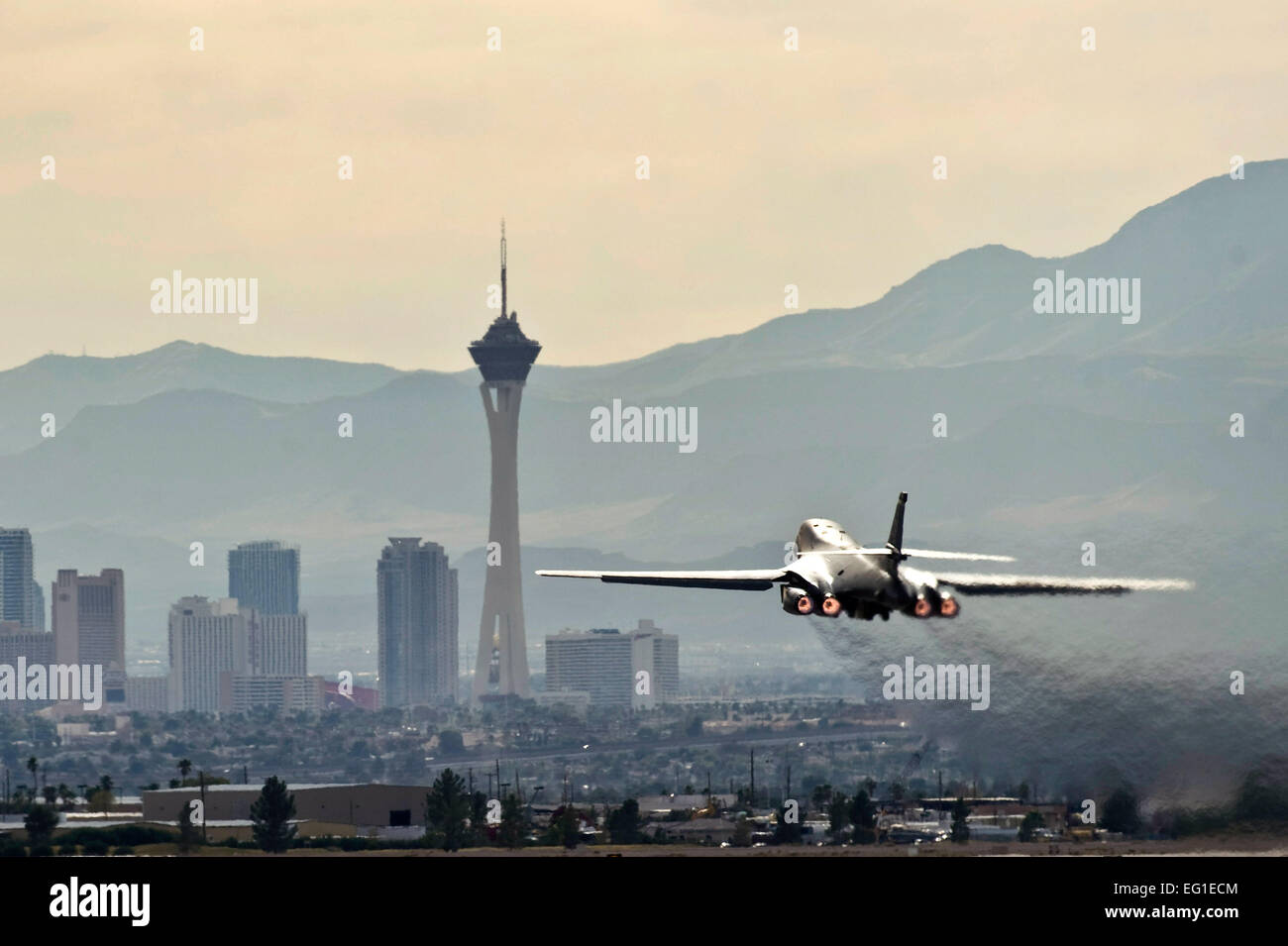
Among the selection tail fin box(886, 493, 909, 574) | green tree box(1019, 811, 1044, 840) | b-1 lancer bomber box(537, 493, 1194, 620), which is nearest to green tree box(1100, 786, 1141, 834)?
green tree box(1019, 811, 1044, 840)

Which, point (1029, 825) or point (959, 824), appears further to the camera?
point (959, 824)

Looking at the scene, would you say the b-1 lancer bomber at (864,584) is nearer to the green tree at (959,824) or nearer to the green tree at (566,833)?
the green tree at (959,824)

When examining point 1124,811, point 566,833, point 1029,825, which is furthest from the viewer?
point 566,833

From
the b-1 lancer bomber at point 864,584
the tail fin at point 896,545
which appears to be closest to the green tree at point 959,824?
the b-1 lancer bomber at point 864,584

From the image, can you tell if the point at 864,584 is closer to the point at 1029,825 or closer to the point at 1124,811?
the point at 1124,811

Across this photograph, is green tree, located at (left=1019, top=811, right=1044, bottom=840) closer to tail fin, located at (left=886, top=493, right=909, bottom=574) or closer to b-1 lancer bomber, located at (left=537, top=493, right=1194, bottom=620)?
b-1 lancer bomber, located at (left=537, top=493, right=1194, bottom=620)

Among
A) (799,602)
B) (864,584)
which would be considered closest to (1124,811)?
(864,584)

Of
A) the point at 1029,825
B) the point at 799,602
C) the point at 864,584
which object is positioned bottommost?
the point at 1029,825
